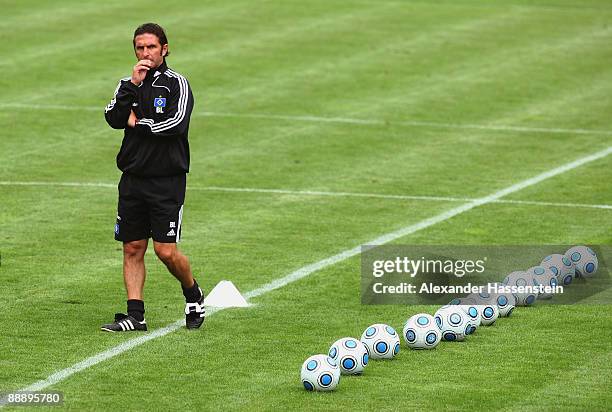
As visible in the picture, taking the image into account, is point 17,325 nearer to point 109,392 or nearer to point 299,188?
point 109,392

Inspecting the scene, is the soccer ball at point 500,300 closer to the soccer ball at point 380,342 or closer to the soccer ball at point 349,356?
the soccer ball at point 380,342

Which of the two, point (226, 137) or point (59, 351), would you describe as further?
point (226, 137)

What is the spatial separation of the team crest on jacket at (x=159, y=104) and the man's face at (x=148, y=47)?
0.89 ft

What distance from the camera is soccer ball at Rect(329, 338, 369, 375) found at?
992 cm

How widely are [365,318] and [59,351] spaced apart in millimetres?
2529

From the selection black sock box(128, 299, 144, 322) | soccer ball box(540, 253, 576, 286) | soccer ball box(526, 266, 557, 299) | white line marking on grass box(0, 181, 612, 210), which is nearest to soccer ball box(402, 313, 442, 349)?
soccer ball box(526, 266, 557, 299)

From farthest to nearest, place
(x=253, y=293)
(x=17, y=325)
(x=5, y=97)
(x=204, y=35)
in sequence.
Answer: (x=204, y=35) → (x=5, y=97) → (x=253, y=293) → (x=17, y=325)

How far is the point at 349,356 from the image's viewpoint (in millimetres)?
9930

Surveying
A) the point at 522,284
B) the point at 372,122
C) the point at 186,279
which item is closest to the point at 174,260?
the point at 186,279

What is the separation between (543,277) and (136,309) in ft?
11.3

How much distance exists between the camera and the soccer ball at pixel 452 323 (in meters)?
11.0

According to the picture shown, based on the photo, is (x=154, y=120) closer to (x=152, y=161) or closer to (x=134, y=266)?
(x=152, y=161)

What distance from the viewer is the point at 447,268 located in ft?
43.5

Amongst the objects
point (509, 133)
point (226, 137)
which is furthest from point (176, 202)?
point (509, 133)
